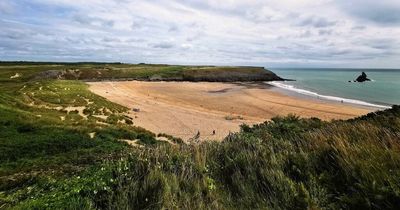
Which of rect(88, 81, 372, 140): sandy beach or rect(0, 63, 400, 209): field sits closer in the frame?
rect(0, 63, 400, 209): field

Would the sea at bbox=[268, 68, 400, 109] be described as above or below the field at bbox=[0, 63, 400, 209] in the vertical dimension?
below

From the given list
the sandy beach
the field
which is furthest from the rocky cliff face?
the field

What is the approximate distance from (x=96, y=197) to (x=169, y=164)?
125cm

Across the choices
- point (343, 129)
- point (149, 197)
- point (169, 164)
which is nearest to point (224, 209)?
point (149, 197)

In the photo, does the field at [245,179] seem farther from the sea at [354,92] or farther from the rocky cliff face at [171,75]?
the rocky cliff face at [171,75]

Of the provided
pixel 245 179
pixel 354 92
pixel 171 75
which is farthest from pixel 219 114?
pixel 171 75

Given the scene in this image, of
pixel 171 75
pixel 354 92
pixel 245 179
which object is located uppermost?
pixel 245 179

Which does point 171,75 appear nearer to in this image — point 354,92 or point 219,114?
point 354,92

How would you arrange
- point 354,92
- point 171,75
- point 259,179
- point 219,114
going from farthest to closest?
point 171,75 → point 354,92 → point 219,114 → point 259,179

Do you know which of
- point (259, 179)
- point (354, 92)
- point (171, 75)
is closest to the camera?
point (259, 179)

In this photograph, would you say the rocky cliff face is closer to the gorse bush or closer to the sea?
the sea

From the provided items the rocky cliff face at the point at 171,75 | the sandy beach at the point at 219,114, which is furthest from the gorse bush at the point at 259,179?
the rocky cliff face at the point at 171,75

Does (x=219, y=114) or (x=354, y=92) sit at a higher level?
(x=354, y=92)

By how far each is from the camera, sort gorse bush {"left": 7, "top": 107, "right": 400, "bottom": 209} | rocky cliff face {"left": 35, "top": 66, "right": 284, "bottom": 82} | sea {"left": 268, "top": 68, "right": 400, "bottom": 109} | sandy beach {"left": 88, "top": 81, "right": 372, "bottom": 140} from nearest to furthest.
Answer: gorse bush {"left": 7, "top": 107, "right": 400, "bottom": 209} < sandy beach {"left": 88, "top": 81, "right": 372, "bottom": 140} < sea {"left": 268, "top": 68, "right": 400, "bottom": 109} < rocky cliff face {"left": 35, "top": 66, "right": 284, "bottom": 82}
